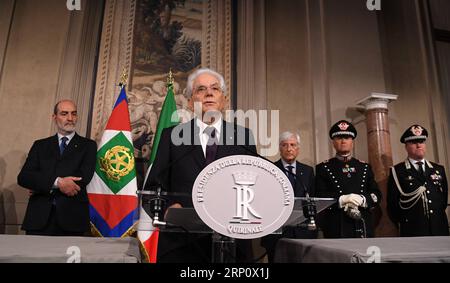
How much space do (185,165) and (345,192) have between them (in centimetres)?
191

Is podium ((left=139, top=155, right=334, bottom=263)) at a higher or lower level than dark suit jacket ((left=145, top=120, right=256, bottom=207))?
lower

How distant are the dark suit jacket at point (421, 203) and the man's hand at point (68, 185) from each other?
2.71 m

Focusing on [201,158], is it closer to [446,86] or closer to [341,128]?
[341,128]

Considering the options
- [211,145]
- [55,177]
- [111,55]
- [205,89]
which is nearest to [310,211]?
[211,145]

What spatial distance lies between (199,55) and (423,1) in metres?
3.09

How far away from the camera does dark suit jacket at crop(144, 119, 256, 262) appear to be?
1.28 meters

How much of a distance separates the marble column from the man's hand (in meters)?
2.88

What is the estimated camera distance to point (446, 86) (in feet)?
15.2

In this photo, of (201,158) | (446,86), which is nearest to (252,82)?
(446,86)

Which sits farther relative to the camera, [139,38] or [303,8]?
[303,8]

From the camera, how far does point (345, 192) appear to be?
9.44ft

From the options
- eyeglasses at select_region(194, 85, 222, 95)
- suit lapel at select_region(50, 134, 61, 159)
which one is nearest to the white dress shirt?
eyeglasses at select_region(194, 85, 222, 95)

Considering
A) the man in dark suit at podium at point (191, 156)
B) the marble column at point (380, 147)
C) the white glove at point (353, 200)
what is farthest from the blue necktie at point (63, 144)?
the marble column at point (380, 147)

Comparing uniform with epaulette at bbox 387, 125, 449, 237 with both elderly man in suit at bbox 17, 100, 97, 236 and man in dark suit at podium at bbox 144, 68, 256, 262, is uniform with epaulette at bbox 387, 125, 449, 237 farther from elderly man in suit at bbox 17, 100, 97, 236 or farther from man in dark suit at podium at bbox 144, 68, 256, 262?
elderly man in suit at bbox 17, 100, 97, 236
